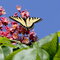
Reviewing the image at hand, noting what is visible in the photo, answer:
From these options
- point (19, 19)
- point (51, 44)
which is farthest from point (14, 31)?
point (51, 44)

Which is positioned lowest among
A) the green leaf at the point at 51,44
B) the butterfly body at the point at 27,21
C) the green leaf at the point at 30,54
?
the green leaf at the point at 30,54

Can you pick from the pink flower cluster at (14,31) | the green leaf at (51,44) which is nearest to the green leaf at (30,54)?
the green leaf at (51,44)

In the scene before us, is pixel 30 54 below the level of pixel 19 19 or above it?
below

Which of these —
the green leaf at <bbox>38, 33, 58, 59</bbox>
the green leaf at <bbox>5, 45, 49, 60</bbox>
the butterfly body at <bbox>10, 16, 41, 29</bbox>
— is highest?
the butterfly body at <bbox>10, 16, 41, 29</bbox>

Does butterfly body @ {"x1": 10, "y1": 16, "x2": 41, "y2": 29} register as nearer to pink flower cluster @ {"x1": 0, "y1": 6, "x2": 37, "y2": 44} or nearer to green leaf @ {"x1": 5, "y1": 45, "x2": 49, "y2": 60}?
pink flower cluster @ {"x1": 0, "y1": 6, "x2": 37, "y2": 44}

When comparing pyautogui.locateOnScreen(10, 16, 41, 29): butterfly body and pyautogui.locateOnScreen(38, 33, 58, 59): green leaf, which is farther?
pyautogui.locateOnScreen(10, 16, 41, 29): butterfly body

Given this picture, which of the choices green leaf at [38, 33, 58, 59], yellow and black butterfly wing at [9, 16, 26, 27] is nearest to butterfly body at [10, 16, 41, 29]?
yellow and black butterfly wing at [9, 16, 26, 27]

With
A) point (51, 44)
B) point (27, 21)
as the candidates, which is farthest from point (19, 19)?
point (51, 44)

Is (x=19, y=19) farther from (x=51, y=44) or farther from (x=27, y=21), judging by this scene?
(x=51, y=44)

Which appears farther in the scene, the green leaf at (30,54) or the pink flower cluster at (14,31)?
the pink flower cluster at (14,31)

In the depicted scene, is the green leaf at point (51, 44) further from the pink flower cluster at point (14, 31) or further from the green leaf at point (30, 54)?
the pink flower cluster at point (14, 31)

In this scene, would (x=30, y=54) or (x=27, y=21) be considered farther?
(x=27, y=21)

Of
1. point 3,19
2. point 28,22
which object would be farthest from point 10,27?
point 28,22
